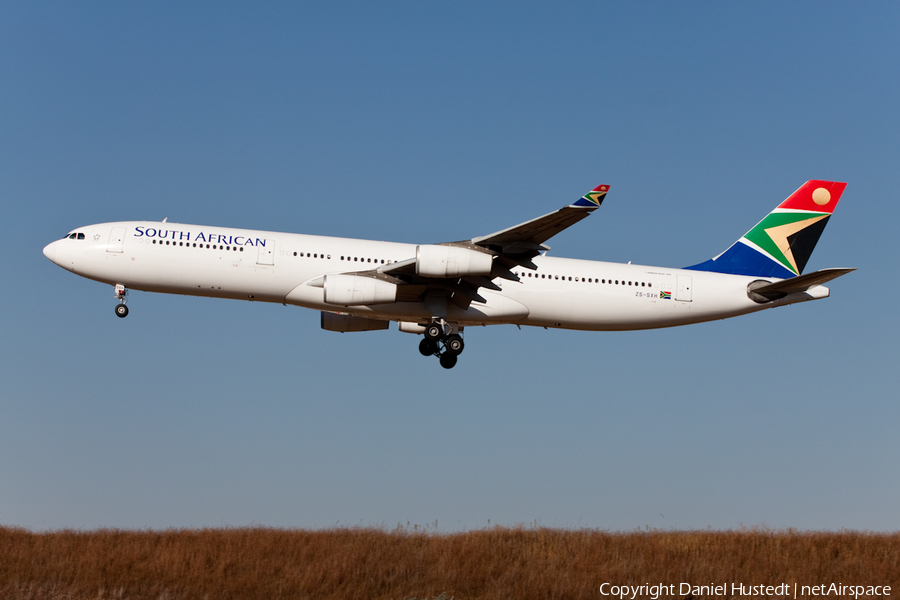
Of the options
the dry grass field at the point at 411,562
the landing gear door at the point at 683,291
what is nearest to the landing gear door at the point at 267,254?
the dry grass field at the point at 411,562

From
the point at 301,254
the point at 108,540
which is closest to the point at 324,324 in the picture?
the point at 301,254

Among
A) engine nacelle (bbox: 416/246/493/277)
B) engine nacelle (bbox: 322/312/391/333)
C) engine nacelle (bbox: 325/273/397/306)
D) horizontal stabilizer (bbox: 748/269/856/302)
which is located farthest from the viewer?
engine nacelle (bbox: 322/312/391/333)

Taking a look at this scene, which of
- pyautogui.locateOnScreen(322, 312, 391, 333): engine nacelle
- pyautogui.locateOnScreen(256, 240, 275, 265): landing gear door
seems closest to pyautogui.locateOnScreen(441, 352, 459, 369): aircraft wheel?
pyautogui.locateOnScreen(322, 312, 391, 333): engine nacelle

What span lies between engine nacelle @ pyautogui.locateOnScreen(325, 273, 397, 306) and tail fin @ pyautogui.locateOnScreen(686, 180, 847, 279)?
1287 cm

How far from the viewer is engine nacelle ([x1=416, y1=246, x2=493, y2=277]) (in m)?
28.0

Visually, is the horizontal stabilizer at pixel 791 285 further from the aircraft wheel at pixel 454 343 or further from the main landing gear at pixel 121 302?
the main landing gear at pixel 121 302

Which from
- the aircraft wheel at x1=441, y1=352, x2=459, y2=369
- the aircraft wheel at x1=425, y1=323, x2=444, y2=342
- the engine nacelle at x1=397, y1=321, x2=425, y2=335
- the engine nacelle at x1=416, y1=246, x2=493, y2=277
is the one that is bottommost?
the aircraft wheel at x1=441, y1=352, x2=459, y2=369

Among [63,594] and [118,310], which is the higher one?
[118,310]

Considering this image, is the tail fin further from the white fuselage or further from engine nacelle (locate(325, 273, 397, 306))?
engine nacelle (locate(325, 273, 397, 306))

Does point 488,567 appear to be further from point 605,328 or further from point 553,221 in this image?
point 605,328

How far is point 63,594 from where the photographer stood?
67.0 ft

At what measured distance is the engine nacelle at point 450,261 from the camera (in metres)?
28.0

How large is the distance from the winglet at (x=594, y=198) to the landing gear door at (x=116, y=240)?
50.8 feet

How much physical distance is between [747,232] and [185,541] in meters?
24.5
